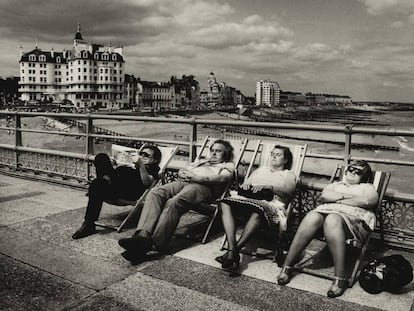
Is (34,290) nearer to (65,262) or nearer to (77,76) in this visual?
(65,262)

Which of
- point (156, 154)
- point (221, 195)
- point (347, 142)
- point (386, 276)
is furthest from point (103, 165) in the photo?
point (386, 276)

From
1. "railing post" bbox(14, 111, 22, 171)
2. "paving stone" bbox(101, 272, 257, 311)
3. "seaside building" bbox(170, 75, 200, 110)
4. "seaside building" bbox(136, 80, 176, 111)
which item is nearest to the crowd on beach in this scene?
"paving stone" bbox(101, 272, 257, 311)

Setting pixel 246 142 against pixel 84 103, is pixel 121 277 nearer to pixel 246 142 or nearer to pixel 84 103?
pixel 246 142

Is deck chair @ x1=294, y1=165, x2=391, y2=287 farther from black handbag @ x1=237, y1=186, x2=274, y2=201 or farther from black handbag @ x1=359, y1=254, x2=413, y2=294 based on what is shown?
black handbag @ x1=237, y1=186, x2=274, y2=201

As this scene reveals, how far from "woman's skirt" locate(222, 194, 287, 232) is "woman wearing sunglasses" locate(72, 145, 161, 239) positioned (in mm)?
1170

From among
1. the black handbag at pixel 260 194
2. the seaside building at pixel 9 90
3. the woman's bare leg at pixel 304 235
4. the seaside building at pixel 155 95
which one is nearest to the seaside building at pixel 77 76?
the seaside building at pixel 9 90

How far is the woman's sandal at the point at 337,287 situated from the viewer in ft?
11.1

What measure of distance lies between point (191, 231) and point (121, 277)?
4.97ft

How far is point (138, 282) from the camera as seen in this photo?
11.7 feet

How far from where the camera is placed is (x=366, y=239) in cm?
382

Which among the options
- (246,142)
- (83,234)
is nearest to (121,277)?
(83,234)

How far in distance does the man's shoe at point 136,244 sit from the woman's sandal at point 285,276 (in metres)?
1.18

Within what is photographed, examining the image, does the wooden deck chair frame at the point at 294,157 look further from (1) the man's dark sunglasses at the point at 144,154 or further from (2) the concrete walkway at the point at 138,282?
(1) the man's dark sunglasses at the point at 144,154

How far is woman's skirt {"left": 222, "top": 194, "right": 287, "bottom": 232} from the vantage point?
3.96m
